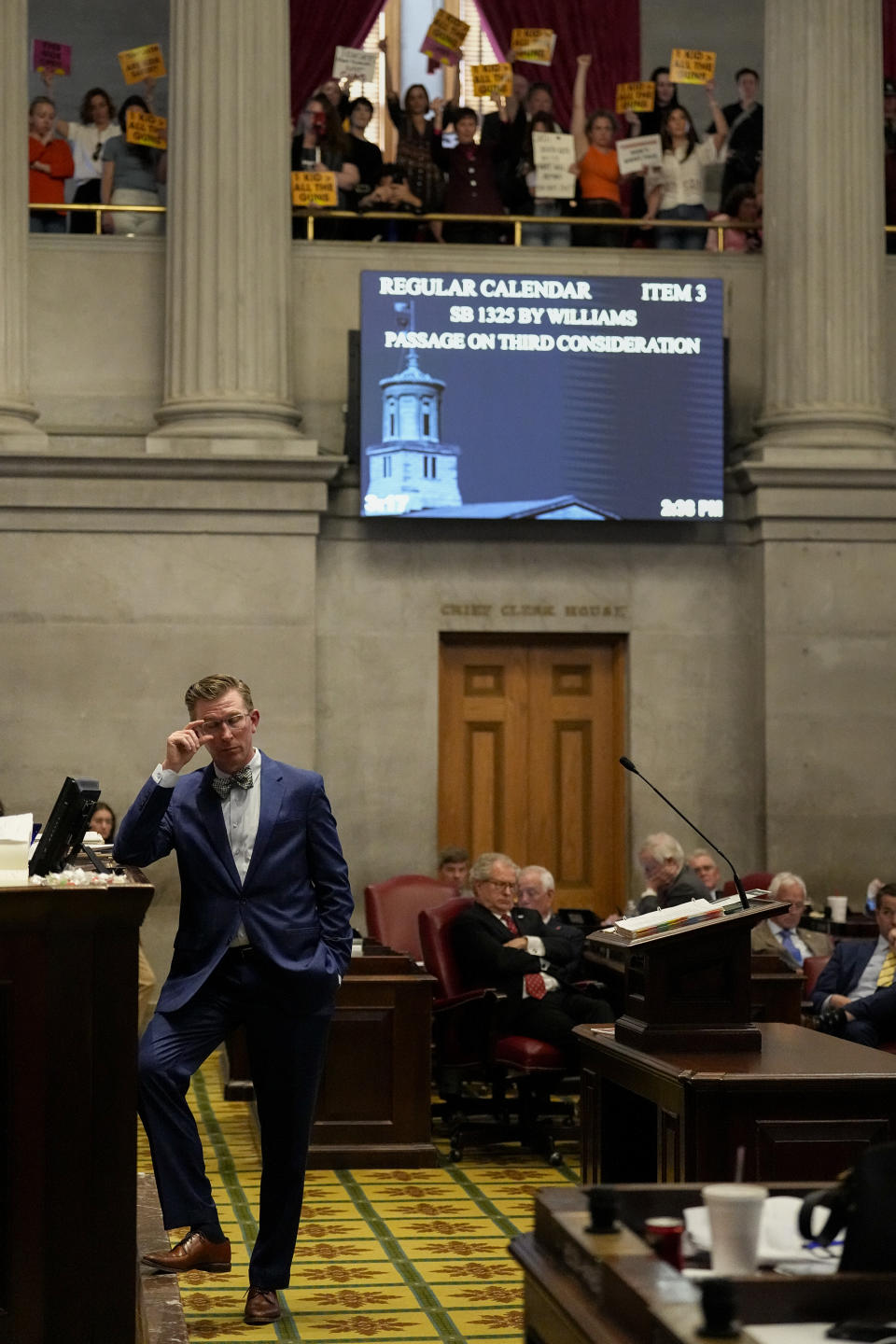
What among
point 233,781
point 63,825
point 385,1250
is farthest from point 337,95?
point 63,825

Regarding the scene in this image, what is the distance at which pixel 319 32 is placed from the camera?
1346 centimetres

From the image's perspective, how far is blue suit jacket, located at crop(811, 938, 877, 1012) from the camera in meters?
8.38

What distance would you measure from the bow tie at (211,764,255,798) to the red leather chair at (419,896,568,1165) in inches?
116

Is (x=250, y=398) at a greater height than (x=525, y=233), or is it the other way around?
(x=525, y=233)

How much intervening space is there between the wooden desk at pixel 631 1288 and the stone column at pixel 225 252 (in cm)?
928

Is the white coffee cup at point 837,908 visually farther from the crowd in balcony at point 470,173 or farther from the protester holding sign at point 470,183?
the protester holding sign at point 470,183

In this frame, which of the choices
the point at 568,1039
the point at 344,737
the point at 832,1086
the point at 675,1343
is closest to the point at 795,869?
the point at 344,737

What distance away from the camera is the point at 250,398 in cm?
1181

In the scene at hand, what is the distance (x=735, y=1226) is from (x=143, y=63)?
11.6 meters

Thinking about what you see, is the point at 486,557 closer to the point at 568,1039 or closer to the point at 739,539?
the point at 739,539

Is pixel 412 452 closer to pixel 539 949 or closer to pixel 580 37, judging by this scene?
pixel 580 37

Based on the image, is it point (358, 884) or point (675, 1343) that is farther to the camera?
point (358, 884)

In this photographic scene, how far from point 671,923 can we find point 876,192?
337 inches

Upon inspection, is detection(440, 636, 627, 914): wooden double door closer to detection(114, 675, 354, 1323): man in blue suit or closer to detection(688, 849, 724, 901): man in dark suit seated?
detection(688, 849, 724, 901): man in dark suit seated
